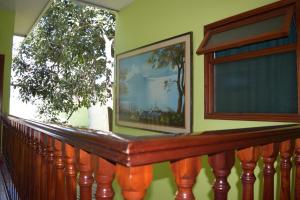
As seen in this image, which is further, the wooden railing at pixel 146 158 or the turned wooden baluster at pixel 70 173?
the turned wooden baluster at pixel 70 173

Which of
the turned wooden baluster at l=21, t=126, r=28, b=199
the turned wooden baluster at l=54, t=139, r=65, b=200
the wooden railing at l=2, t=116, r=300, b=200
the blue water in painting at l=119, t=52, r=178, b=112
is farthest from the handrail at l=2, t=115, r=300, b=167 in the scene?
the blue water in painting at l=119, t=52, r=178, b=112

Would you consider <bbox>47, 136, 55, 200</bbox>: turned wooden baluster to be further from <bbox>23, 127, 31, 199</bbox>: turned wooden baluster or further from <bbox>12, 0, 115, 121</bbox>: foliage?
<bbox>12, 0, 115, 121</bbox>: foliage

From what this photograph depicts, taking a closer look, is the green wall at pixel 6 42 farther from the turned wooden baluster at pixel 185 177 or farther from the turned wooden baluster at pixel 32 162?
the turned wooden baluster at pixel 185 177

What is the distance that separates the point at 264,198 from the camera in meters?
0.94

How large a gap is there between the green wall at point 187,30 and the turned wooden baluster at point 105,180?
1548mm

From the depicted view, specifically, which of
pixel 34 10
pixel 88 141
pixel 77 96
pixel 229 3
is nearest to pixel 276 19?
pixel 229 3

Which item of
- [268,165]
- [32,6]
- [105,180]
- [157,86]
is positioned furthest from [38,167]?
[32,6]

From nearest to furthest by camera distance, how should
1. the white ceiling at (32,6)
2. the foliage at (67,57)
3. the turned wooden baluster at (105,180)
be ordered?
the turned wooden baluster at (105,180), the white ceiling at (32,6), the foliage at (67,57)

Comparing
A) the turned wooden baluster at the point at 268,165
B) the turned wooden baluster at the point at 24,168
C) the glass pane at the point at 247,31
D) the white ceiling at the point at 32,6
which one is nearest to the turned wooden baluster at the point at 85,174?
the turned wooden baluster at the point at 268,165

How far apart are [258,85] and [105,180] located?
1.79 metres

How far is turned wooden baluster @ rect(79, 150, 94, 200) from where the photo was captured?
29.0 inches

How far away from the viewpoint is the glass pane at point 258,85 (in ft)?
6.32

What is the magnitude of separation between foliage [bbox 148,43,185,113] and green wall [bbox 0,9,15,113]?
7.84 ft

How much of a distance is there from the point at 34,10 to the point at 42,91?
1.72 metres
